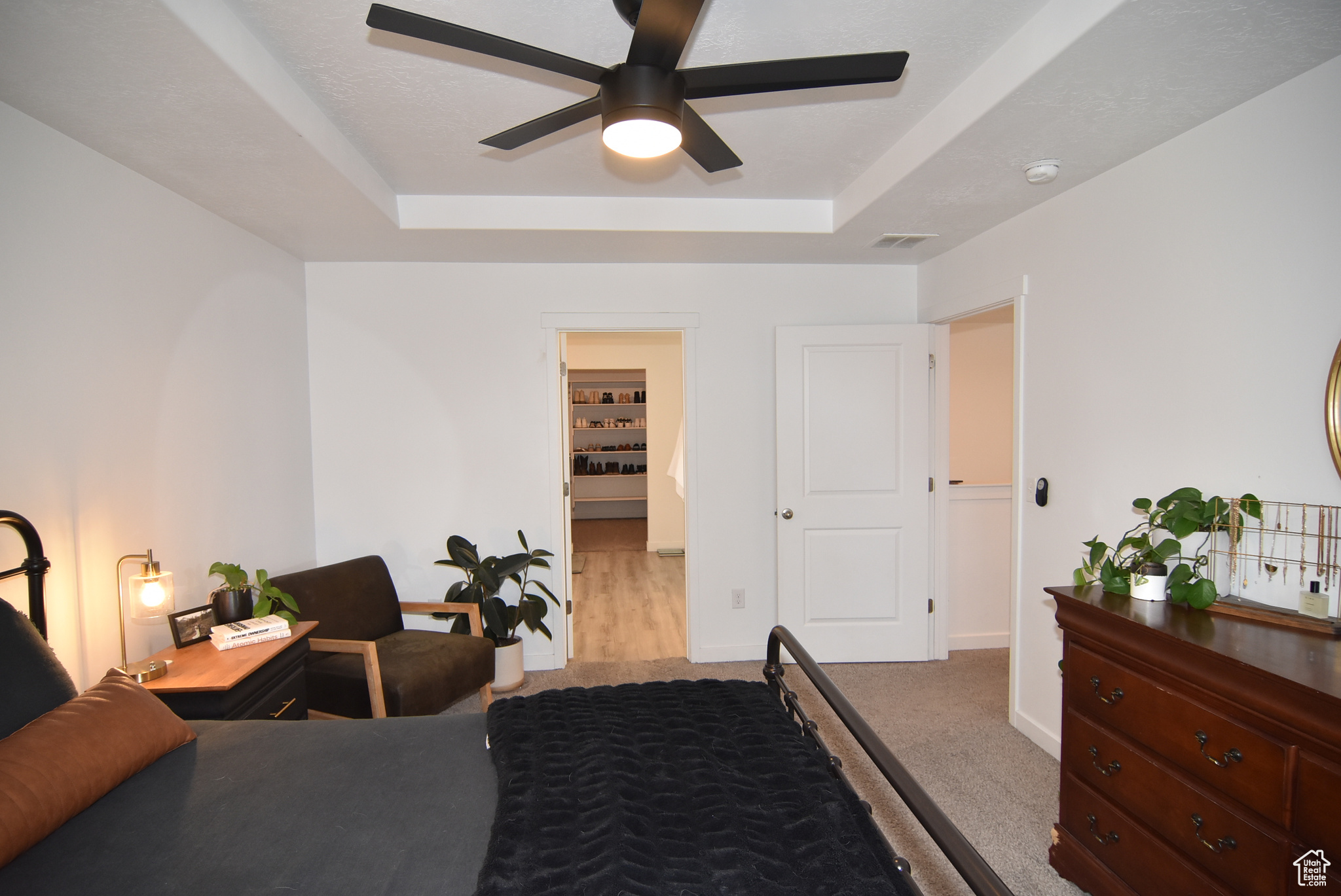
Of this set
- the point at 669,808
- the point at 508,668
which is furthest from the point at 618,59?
the point at 508,668

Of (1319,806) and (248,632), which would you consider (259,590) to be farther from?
(1319,806)

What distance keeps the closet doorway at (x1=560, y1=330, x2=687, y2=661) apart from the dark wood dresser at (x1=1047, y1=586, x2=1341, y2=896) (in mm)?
2398

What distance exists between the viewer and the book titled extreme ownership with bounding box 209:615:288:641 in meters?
2.24

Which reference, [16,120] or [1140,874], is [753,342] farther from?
[16,120]

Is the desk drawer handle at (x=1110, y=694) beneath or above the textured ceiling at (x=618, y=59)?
beneath

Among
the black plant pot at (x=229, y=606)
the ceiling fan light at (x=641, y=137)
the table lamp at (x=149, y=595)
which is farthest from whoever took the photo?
the black plant pot at (x=229, y=606)

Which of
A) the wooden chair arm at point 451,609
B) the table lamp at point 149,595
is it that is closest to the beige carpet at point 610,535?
the wooden chair arm at point 451,609

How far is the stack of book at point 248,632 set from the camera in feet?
7.29

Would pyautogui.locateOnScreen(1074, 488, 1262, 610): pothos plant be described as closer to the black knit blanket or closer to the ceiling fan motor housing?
the black knit blanket

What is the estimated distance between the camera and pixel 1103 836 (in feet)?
6.04

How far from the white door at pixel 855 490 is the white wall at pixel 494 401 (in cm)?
19

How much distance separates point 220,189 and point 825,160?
7.92ft

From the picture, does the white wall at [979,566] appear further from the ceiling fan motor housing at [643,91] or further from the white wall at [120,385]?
the white wall at [120,385]

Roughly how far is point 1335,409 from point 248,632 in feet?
11.0
